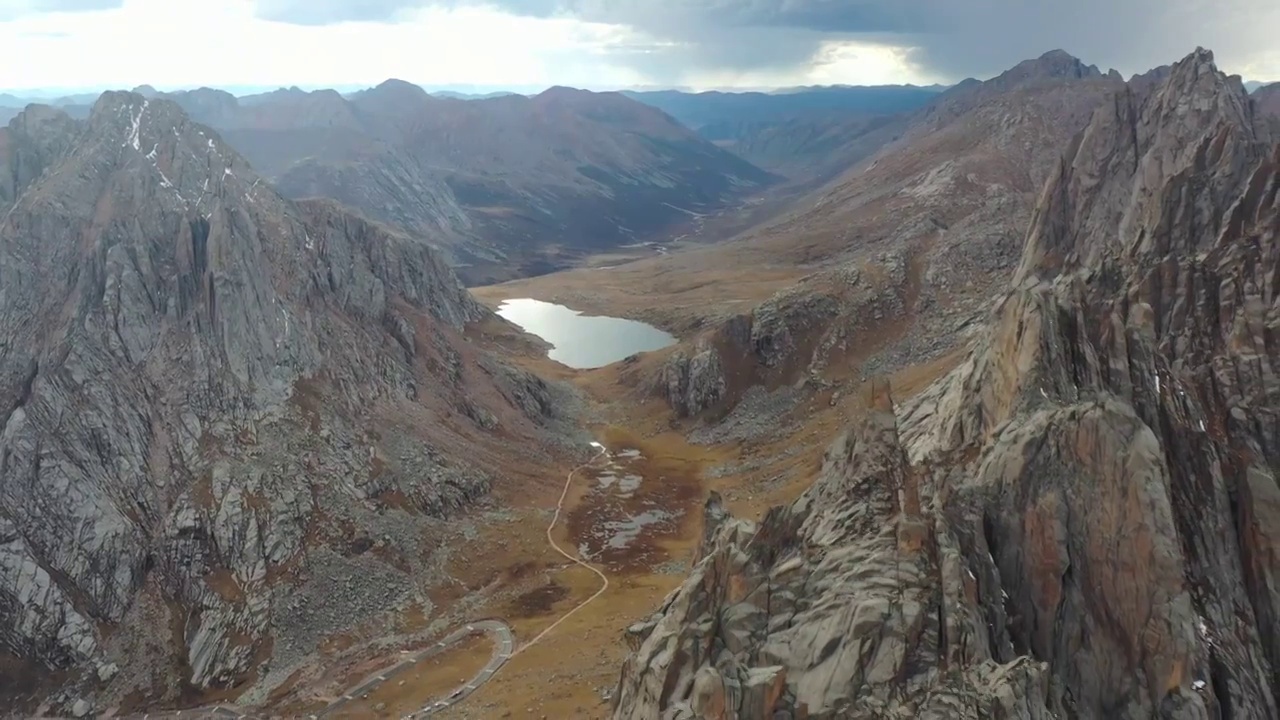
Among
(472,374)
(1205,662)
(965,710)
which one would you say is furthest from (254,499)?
(1205,662)

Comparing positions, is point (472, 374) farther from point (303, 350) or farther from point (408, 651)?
point (408, 651)

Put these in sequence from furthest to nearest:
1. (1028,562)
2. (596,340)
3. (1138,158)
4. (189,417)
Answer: (596,340)
(1138,158)
(189,417)
(1028,562)

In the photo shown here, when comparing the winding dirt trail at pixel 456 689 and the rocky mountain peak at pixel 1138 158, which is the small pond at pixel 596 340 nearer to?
the rocky mountain peak at pixel 1138 158

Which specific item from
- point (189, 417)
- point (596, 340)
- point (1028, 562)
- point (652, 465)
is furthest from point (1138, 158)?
point (189, 417)

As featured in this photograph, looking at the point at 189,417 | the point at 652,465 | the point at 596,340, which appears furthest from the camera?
the point at 596,340

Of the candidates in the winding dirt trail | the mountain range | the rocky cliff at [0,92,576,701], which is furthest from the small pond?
the winding dirt trail

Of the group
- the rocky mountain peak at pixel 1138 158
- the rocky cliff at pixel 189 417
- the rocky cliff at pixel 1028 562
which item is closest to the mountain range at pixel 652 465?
the rocky cliff at pixel 1028 562

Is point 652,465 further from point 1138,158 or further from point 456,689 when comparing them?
point 1138,158
